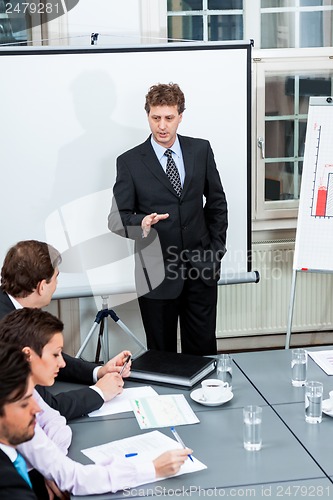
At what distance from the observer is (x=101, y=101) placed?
12.4 feet

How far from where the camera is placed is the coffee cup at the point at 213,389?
2307mm

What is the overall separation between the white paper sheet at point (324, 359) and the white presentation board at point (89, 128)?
4.68 ft

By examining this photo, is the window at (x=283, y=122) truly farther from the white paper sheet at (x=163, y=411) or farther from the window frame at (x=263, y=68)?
the white paper sheet at (x=163, y=411)

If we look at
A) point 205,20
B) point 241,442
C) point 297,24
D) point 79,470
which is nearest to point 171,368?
point 241,442

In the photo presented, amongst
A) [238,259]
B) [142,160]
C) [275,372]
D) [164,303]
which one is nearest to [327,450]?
[275,372]

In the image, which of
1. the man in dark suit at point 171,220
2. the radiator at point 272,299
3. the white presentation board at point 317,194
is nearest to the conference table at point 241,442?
the man in dark suit at point 171,220

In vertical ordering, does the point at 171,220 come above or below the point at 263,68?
below

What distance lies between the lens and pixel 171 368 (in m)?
2.55

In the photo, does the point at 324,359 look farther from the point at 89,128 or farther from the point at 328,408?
the point at 89,128

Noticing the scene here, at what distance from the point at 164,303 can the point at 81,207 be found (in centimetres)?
73

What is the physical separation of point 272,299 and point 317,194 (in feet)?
2.98

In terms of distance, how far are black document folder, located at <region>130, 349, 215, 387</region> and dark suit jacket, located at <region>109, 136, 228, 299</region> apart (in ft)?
2.80

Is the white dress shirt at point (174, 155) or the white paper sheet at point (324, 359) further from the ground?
the white dress shirt at point (174, 155)

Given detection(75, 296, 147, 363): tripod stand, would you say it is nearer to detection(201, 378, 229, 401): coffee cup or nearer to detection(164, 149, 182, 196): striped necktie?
detection(164, 149, 182, 196): striped necktie
